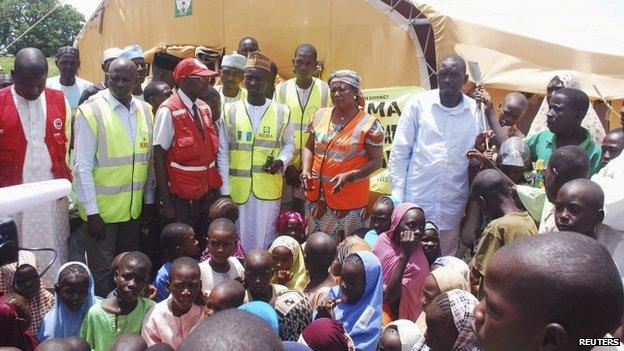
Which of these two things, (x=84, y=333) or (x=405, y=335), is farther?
(x=84, y=333)

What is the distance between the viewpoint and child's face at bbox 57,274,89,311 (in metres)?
3.50

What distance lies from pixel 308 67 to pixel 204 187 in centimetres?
143

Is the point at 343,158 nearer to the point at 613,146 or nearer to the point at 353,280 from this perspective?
the point at 353,280

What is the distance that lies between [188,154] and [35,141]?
1017 millimetres

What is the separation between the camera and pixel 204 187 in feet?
15.1

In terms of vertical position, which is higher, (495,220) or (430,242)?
(495,220)

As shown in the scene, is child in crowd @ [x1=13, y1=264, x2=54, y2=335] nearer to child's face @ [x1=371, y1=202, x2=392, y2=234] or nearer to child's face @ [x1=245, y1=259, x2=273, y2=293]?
child's face @ [x1=245, y1=259, x2=273, y2=293]

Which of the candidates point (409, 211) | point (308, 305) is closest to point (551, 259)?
point (308, 305)

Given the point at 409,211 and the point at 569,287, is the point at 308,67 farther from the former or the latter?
the point at 569,287

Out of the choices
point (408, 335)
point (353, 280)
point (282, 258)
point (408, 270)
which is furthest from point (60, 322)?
point (408, 270)

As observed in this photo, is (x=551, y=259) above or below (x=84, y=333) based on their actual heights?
above

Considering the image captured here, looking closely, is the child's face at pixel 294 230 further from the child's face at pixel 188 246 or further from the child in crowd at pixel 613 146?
the child in crowd at pixel 613 146

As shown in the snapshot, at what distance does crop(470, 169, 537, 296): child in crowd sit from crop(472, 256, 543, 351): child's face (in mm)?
1686

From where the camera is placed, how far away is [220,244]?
3.95 meters
